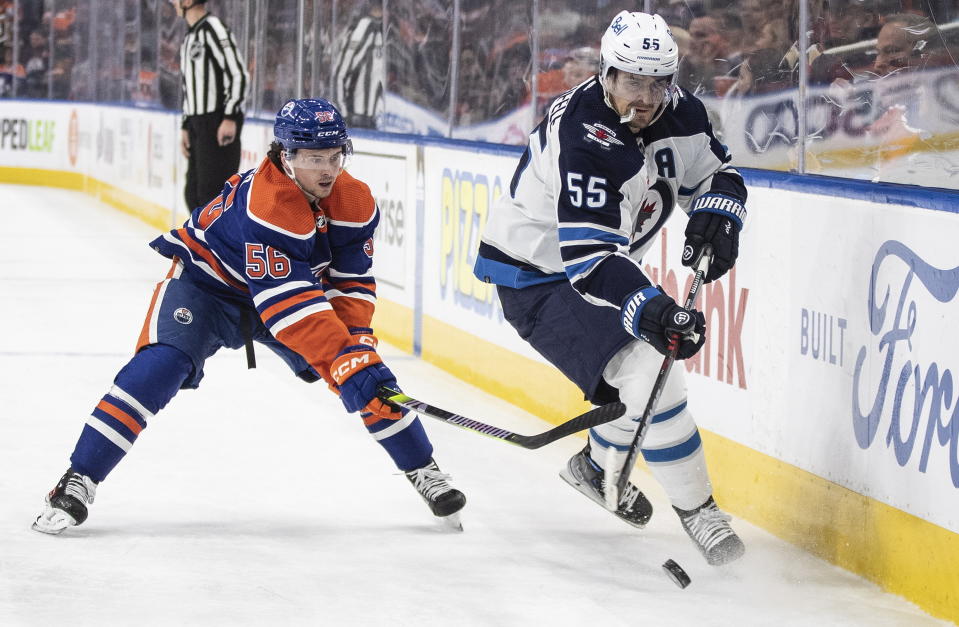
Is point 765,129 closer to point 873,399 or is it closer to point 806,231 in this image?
point 806,231

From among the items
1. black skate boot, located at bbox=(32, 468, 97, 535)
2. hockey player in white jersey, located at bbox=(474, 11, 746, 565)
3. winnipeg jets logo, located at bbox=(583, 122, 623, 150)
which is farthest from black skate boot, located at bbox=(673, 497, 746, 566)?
black skate boot, located at bbox=(32, 468, 97, 535)

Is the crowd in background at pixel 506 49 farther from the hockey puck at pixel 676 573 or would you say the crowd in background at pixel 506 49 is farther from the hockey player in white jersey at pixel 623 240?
the hockey puck at pixel 676 573

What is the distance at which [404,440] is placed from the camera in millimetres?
3238

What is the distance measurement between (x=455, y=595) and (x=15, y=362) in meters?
2.94

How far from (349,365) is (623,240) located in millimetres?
600

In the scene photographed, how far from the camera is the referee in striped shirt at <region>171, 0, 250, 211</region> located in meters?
7.35

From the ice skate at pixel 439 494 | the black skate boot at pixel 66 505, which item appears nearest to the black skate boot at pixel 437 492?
the ice skate at pixel 439 494

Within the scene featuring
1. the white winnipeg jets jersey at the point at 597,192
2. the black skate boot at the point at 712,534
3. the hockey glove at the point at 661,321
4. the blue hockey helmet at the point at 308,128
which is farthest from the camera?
the blue hockey helmet at the point at 308,128

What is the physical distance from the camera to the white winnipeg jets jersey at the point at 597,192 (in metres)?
2.75

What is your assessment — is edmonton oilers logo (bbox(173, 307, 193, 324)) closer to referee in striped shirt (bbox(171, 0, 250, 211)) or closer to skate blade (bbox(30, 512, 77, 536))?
skate blade (bbox(30, 512, 77, 536))

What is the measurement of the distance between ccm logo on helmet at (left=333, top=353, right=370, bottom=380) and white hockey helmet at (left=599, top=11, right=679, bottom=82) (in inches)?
28.9

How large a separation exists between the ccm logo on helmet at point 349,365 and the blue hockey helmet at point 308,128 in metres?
0.42

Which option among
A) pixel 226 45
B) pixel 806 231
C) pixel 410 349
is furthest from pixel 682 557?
pixel 226 45

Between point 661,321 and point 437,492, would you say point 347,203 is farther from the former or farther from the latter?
point 661,321
